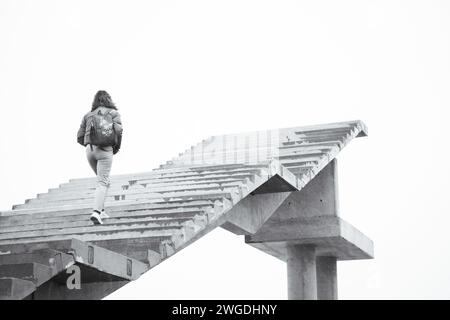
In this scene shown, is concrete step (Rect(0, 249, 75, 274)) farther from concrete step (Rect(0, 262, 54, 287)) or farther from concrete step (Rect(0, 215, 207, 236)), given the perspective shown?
concrete step (Rect(0, 215, 207, 236))

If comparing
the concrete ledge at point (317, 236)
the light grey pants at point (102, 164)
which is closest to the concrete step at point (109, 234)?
the light grey pants at point (102, 164)

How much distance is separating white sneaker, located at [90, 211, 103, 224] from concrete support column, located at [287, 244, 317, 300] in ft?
25.3

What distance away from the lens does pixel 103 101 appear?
45.9ft

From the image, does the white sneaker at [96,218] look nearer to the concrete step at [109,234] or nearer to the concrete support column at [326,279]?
the concrete step at [109,234]

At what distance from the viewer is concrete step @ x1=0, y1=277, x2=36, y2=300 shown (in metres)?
10.7

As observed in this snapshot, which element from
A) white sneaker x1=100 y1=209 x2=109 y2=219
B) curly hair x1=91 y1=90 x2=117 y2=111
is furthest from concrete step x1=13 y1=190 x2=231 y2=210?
curly hair x1=91 y1=90 x2=117 y2=111

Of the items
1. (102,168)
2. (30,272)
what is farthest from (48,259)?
(102,168)

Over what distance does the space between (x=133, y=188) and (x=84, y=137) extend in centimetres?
433

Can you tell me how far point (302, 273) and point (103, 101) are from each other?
28.9 ft

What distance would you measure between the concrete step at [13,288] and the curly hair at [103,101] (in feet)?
12.3

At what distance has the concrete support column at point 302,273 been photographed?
21016 mm
